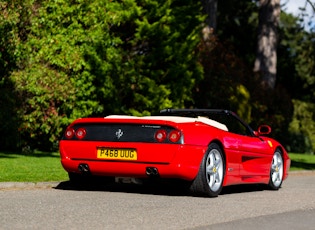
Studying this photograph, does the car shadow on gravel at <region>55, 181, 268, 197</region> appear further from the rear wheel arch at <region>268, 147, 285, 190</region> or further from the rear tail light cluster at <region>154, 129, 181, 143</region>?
the rear tail light cluster at <region>154, 129, 181, 143</region>

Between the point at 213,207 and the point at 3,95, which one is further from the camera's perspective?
the point at 3,95

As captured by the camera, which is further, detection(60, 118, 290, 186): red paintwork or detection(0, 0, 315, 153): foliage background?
detection(0, 0, 315, 153): foliage background

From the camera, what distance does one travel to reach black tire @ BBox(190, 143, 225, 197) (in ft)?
31.9

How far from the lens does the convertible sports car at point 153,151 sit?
9.59 meters

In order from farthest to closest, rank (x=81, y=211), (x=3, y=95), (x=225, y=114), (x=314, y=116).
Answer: (x=314, y=116) → (x=3, y=95) → (x=225, y=114) → (x=81, y=211)

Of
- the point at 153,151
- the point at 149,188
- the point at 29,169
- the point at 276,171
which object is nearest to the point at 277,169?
the point at 276,171

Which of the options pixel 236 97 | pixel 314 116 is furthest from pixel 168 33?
pixel 314 116

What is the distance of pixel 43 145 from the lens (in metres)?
19.4

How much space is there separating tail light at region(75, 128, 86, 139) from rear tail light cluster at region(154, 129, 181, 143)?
1037mm

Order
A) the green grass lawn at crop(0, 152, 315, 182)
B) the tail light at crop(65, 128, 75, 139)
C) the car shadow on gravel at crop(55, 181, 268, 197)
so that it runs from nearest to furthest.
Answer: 1. the tail light at crop(65, 128, 75, 139)
2. the car shadow on gravel at crop(55, 181, 268, 197)
3. the green grass lawn at crop(0, 152, 315, 182)

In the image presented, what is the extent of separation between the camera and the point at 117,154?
9.76 meters

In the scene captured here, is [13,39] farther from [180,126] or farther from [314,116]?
[314,116]

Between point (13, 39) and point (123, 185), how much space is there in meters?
7.88

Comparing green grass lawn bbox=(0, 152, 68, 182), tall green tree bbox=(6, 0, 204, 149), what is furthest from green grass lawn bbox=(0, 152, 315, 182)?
tall green tree bbox=(6, 0, 204, 149)
